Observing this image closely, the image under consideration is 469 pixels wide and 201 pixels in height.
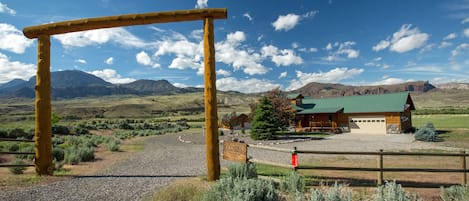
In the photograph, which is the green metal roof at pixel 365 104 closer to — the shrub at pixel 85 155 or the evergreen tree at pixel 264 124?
the evergreen tree at pixel 264 124

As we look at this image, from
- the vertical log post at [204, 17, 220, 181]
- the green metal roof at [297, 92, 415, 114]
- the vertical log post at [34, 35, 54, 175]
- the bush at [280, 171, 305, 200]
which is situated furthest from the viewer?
the green metal roof at [297, 92, 415, 114]

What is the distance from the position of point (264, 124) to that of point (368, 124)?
606 inches

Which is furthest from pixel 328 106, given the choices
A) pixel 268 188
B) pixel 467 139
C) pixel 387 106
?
pixel 268 188

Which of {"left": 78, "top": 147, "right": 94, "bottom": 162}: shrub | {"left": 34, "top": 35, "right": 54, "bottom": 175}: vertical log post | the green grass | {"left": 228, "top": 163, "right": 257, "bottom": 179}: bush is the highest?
{"left": 34, "top": 35, "right": 54, "bottom": 175}: vertical log post

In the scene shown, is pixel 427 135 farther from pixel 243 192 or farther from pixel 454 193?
pixel 243 192

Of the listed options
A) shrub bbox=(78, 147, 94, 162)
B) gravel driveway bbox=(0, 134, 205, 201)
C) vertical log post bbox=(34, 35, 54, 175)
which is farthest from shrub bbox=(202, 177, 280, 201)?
shrub bbox=(78, 147, 94, 162)

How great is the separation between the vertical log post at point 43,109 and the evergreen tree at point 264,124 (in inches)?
798

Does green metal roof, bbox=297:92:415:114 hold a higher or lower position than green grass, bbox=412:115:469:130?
higher

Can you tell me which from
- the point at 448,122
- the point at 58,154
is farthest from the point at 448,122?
the point at 58,154

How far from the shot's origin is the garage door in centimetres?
3181

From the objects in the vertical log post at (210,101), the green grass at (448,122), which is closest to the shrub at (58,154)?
the vertical log post at (210,101)

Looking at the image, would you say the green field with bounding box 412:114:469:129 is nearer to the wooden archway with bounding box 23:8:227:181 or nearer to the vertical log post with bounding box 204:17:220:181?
the vertical log post with bounding box 204:17:220:181

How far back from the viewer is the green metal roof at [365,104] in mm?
31625

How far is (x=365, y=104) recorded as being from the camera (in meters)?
34.2
